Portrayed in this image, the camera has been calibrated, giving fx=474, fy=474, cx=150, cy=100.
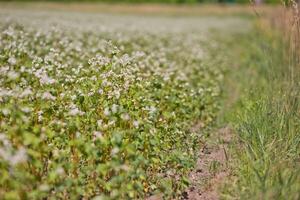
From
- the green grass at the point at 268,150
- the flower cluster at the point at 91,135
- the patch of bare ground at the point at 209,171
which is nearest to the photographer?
the flower cluster at the point at 91,135

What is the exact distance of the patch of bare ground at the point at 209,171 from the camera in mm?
6117

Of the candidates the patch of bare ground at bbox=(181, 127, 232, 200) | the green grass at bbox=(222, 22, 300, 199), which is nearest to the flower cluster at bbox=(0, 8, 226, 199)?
the patch of bare ground at bbox=(181, 127, 232, 200)

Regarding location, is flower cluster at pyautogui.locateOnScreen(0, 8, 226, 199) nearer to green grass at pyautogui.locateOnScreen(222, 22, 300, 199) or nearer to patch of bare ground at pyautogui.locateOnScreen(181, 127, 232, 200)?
patch of bare ground at pyautogui.locateOnScreen(181, 127, 232, 200)

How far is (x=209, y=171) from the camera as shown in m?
6.75

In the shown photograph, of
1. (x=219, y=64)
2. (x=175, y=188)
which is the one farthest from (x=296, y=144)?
(x=219, y=64)

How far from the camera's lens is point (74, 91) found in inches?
279

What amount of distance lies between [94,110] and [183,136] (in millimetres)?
1585

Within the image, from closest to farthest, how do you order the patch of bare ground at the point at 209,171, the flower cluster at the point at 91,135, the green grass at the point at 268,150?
the flower cluster at the point at 91,135 < the green grass at the point at 268,150 < the patch of bare ground at the point at 209,171

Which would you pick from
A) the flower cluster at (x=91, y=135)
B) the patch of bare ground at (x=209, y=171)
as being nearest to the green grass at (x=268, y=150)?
the patch of bare ground at (x=209, y=171)

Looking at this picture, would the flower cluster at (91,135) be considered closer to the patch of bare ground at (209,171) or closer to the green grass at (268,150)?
the patch of bare ground at (209,171)

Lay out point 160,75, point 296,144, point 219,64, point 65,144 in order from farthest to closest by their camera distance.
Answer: point 219,64 → point 160,75 → point 296,144 → point 65,144

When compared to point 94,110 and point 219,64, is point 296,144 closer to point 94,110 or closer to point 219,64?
point 94,110

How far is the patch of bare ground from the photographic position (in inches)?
241

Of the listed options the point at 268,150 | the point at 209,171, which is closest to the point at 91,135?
the point at 209,171
